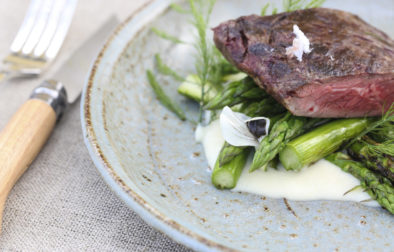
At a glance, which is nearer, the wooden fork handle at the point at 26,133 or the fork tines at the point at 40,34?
the wooden fork handle at the point at 26,133

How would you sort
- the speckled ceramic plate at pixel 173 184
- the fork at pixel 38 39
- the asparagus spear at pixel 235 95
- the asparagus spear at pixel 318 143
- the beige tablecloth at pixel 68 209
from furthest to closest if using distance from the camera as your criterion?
the fork at pixel 38 39
the asparagus spear at pixel 235 95
the asparagus spear at pixel 318 143
the beige tablecloth at pixel 68 209
the speckled ceramic plate at pixel 173 184

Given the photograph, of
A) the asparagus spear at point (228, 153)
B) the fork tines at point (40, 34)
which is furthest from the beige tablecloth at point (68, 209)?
the asparagus spear at point (228, 153)

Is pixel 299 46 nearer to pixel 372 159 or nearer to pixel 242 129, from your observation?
pixel 242 129

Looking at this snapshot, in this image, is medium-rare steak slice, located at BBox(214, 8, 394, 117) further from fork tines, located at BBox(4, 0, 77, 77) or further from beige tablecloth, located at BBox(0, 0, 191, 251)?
fork tines, located at BBox(4, 0, 77, 77)

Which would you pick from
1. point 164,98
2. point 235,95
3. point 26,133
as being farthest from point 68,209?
point 235,95

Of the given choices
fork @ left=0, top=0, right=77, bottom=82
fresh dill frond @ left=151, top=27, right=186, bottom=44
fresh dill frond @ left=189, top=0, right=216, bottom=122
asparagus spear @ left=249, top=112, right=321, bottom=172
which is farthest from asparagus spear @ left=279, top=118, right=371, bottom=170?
fork @ left=0, top=0, right=77, bottom=82

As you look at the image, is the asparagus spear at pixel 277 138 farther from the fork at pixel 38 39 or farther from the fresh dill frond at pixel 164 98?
the fork at pixel 38 39
